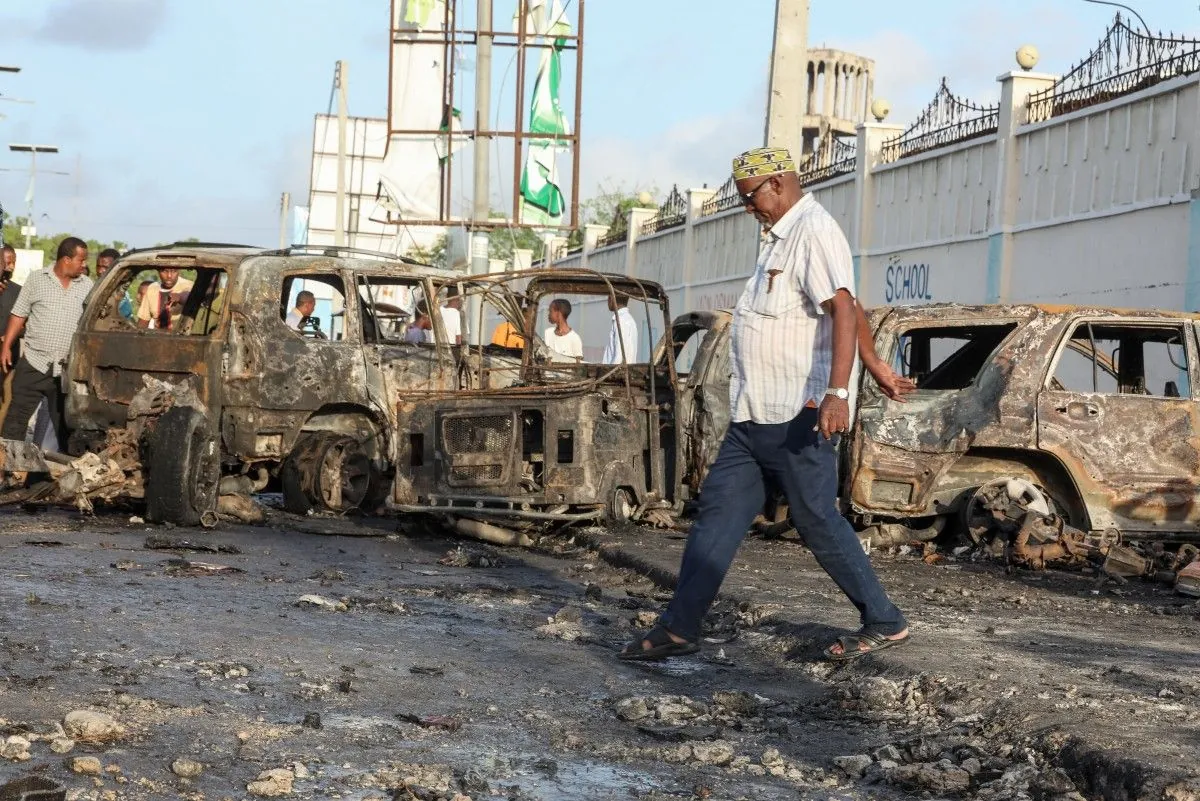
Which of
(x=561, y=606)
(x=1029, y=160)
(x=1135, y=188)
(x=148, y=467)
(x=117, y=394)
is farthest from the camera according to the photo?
(x=1029, y=160)

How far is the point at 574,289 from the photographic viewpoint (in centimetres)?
1177

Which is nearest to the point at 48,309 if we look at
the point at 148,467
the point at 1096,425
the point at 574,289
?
the point at 148,467

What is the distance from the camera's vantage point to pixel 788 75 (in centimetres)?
1380

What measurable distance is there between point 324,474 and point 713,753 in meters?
7.50

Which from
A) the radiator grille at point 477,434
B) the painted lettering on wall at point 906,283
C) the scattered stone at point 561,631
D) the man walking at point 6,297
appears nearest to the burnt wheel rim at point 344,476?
the radiator grille at point 477,434

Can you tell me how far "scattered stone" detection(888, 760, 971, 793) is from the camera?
4.50 metres

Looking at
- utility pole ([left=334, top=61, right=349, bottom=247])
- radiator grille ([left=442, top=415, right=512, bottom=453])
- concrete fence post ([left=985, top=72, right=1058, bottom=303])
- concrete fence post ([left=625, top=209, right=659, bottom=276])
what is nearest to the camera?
radiator grille ([left=442, top=415, right=512, bottom=453])

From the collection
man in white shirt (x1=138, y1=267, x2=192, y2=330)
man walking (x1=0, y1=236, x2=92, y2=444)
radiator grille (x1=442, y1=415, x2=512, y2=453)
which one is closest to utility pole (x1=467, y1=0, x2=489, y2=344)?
man in white shirt (x1=138, y1=267, x2=192, y2=330)

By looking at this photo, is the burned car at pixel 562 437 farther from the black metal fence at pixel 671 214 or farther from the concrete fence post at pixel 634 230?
the concrete fence post at pixel 634 230

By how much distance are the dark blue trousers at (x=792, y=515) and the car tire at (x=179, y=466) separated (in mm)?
5212

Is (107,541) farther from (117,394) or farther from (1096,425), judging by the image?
(1096,425)

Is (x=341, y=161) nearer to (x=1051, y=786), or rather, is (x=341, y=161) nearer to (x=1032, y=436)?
(x=1032, y=436)

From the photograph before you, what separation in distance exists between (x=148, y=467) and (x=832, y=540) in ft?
20.1

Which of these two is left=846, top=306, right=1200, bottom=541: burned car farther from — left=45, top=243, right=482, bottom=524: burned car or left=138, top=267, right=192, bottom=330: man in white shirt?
left=138, top=267, right=192, bottom=330: man in white shirt
